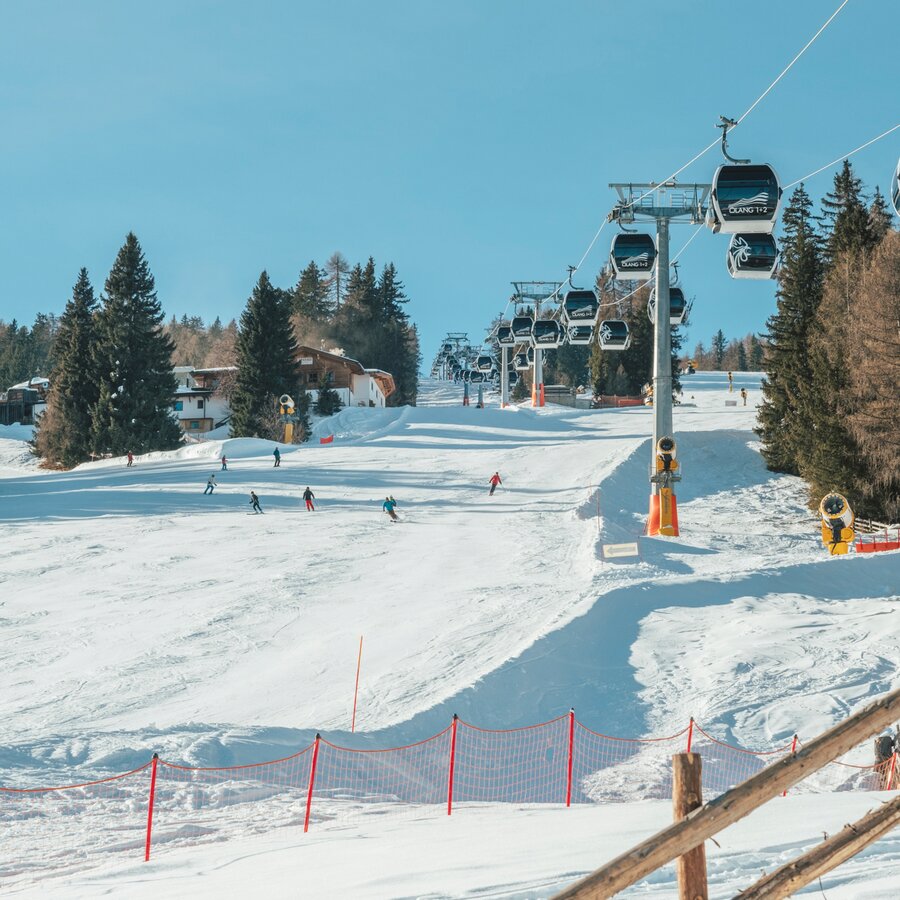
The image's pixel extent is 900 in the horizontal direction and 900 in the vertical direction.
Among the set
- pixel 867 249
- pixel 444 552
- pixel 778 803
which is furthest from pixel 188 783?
pixel 867 249

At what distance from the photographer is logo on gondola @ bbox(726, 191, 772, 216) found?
77.0 feet

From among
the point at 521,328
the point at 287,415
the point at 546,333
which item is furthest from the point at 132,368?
the point at 546,333

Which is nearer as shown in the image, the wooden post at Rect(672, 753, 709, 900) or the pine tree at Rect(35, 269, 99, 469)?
the wooden post at Rect(672, 753, 709, 900)

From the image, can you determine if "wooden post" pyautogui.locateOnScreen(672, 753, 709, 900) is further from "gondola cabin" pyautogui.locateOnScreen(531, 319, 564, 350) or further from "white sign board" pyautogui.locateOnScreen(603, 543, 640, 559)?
"gondola cabin" pyautogui.locateOnScreen(531, 319, 564, 350)

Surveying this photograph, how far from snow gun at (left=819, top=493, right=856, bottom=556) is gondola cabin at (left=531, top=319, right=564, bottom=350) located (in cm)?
2548

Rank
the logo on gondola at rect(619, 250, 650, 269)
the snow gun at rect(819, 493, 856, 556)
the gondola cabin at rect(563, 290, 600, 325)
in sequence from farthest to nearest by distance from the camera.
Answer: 1. the gondola cabin at rect(563, 290, 600, 325)
2. the logo on gondola at rect(619, 250, 650, 269)
3. the snow gun at rect(819, 493, 856, 556)

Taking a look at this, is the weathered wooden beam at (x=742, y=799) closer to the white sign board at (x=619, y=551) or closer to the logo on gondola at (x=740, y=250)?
the white sign board at (x=619, y=551)

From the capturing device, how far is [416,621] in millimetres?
20641

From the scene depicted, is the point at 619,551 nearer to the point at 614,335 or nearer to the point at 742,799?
the point at 614,335

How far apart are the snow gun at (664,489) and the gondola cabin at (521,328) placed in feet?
95.9

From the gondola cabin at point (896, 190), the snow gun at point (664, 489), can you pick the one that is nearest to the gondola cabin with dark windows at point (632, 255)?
the snow gun at point (664, 489)

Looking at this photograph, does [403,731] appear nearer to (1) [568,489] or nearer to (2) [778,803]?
(2) [778,803]

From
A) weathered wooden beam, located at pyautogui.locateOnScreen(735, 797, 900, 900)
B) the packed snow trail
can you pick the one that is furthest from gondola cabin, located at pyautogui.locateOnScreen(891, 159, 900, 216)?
weathered wooden beam, located at pyautogui.locateOnScreen(735, 797, 900, 900)

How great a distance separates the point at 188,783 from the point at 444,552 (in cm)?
1757
